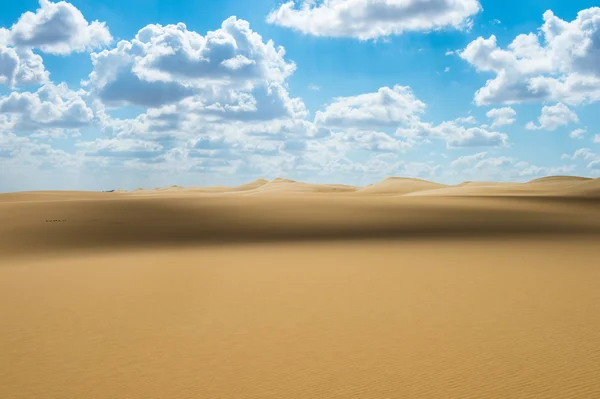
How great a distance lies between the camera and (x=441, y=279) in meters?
14.6

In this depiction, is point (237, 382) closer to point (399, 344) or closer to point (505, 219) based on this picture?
point (399, 344)

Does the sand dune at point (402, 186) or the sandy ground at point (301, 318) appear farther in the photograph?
the sand dune at point (402, 186)

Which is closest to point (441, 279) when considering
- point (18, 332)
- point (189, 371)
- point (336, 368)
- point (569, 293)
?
point (569, 293)

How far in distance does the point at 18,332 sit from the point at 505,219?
31.4m

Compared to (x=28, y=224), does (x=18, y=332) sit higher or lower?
lower

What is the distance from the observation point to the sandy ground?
6738 millimetres

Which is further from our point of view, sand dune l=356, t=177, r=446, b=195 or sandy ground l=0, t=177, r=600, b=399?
sand dune l=356, t=177, r=446, b=195

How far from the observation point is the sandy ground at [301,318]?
22.1ft

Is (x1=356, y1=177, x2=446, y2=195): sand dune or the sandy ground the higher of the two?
(x1=356, y1=177, x2=446, y2=195): sand dune

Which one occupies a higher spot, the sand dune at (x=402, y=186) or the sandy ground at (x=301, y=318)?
the sand dune at (x=402, y=186)

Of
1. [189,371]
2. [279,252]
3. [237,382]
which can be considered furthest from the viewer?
[279,252]

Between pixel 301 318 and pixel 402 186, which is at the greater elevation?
pixel 402 186

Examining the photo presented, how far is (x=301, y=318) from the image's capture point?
10281mm

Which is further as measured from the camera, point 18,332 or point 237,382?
point 18,332
